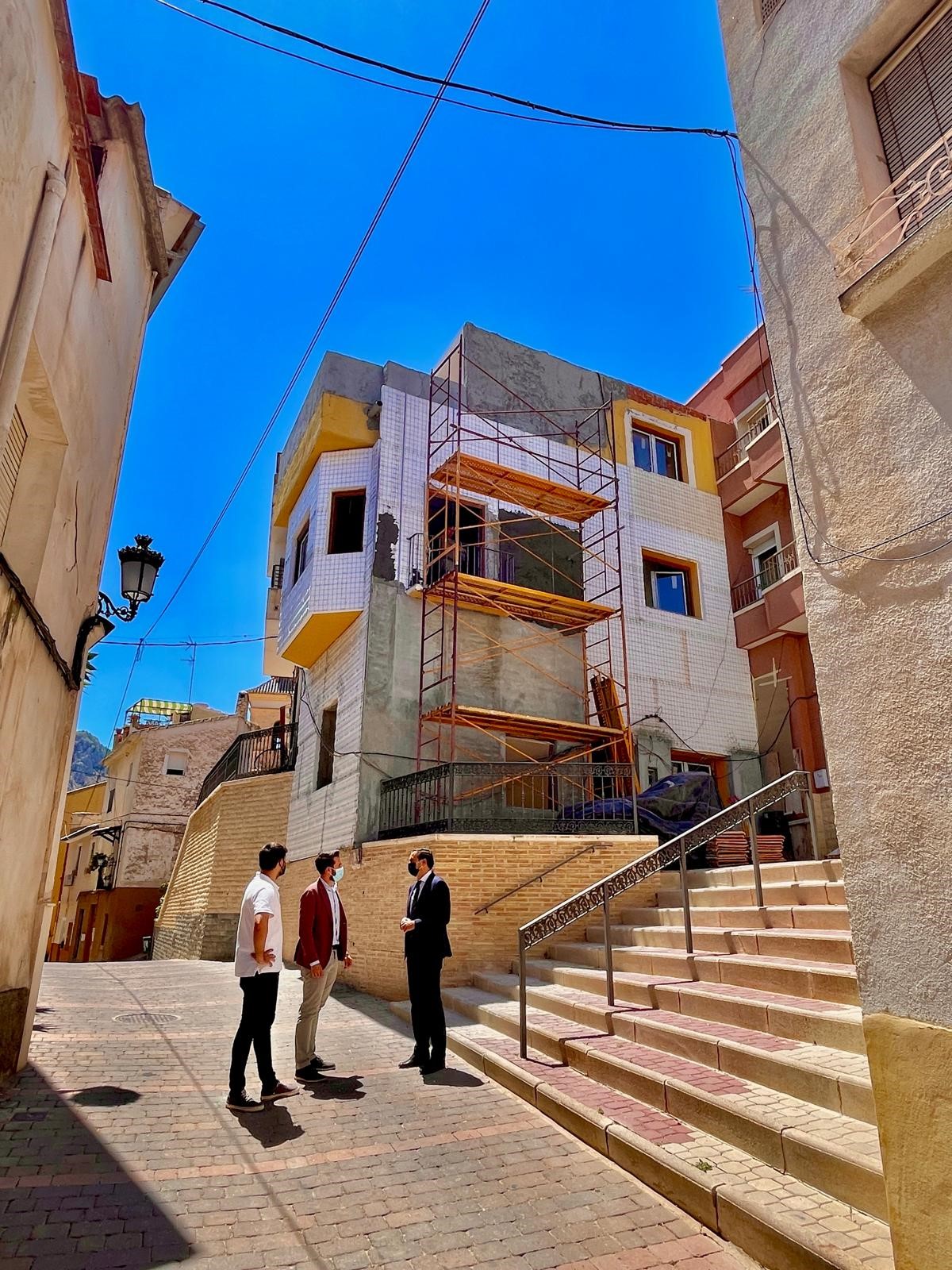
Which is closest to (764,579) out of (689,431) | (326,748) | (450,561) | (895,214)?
(689,431)

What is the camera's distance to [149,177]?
7516mm

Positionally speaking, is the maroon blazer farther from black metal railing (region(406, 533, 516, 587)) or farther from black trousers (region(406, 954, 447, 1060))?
black metal railing (region(406, 533, 516, 587))

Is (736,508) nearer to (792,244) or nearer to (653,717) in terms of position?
(653,717)

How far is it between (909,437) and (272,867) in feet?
15.2

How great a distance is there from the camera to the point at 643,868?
735 cm

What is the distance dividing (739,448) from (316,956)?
1456 centimetres

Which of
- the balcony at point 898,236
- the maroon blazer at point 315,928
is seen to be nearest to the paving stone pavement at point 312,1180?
the maroon blazer at point 315,928

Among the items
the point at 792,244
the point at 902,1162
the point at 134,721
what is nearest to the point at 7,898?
the point at 902,1162

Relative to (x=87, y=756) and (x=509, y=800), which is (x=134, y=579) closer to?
(x=509, y=800)

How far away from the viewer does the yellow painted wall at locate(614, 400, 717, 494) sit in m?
16.4

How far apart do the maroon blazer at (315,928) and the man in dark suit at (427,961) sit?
23.3 inches

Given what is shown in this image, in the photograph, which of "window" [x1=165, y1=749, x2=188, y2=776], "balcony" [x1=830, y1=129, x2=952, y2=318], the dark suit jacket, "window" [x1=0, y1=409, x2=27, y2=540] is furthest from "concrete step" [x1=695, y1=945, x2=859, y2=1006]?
"window" [x1=165, y1=749, x2=188, y2=776]

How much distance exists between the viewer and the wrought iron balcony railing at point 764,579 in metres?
14.9

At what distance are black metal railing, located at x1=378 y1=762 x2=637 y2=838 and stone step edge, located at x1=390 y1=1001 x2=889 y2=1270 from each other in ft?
17.5
